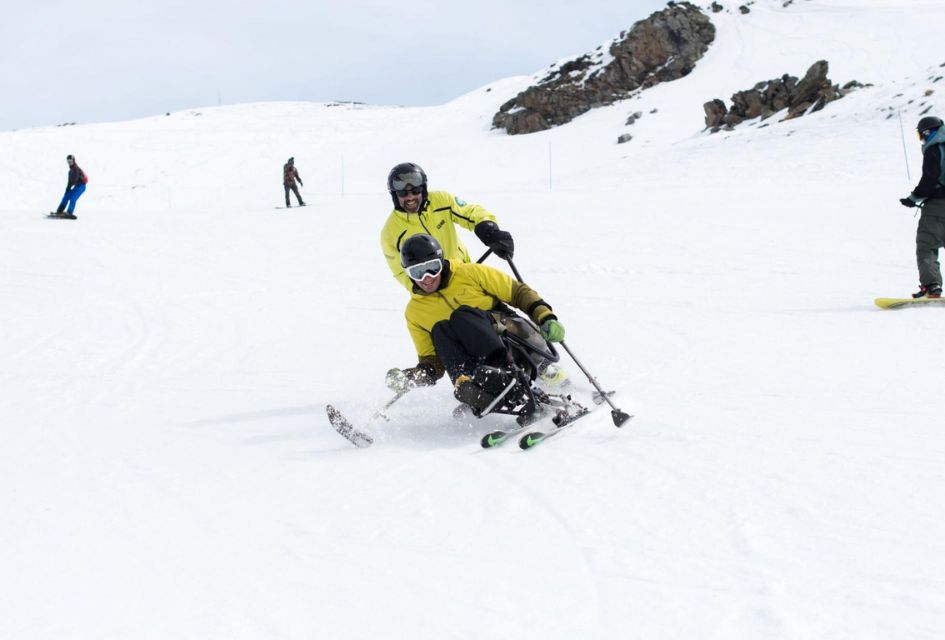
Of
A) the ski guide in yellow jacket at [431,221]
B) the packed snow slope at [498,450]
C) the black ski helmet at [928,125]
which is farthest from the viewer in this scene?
the black ski helmet at [928,125]

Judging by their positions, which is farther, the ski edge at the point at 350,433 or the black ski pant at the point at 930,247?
the black ski pant at the point at 930,247

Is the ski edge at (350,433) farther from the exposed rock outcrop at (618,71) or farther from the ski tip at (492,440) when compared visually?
the exposed rock outcrop at (618,71)

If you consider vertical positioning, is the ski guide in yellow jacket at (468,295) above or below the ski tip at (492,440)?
above

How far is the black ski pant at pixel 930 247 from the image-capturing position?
7305 mm

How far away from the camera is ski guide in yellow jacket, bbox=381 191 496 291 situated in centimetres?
630

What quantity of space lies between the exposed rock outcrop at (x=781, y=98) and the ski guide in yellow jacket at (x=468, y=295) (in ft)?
78.1

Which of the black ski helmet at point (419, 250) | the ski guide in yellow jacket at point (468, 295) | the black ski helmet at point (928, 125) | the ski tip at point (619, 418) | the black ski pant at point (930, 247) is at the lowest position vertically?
the ski tip at point (619, 418)

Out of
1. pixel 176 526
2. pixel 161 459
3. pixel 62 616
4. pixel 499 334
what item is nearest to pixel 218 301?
pixel 161 459

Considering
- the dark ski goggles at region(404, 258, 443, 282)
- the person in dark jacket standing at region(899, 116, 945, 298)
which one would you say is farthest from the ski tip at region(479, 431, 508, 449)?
the person in dark jacket standing at region(899, 116, 945, 298)

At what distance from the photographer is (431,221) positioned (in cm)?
640

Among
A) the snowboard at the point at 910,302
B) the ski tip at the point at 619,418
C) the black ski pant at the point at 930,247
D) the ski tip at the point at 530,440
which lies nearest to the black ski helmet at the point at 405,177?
the ski tip at the point at 530,440

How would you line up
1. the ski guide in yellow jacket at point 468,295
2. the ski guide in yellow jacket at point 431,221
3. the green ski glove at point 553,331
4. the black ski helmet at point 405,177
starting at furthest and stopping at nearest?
the ski guide in yellow jacket at point 431,221 → the black ski helmet at point 405,177 → the ski guide in yellow jacket at point 468,295 → the green ski glove at point 553,331

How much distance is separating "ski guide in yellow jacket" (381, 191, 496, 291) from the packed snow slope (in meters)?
1.28

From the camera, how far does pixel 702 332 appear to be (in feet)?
23.7
